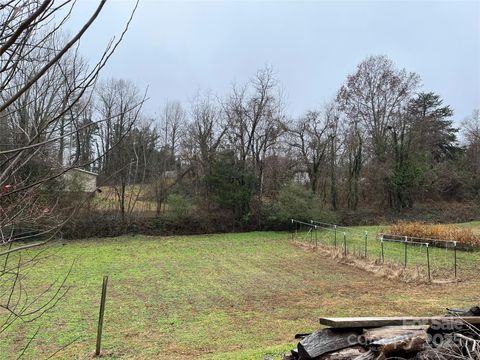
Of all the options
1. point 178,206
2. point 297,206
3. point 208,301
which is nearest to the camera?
point 208,301

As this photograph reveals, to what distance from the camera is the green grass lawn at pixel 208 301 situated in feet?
19.5

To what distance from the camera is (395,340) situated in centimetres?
271

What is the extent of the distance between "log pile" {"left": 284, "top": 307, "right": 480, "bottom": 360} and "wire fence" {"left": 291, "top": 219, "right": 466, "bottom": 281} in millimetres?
7738

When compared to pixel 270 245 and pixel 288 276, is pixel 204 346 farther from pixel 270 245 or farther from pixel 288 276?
pixel 270 245

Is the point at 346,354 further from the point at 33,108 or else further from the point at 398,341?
the point at 33,108

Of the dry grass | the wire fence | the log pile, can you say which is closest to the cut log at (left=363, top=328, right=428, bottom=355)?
the log pile

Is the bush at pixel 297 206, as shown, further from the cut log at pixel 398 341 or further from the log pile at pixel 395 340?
the cut log at pixel 398 341

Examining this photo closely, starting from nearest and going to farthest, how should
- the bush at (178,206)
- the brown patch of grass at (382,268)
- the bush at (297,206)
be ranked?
the brown patch of grass at (382,268), the bush at (297,206), the bush at (178,206)

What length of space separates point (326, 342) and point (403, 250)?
42.8 feet

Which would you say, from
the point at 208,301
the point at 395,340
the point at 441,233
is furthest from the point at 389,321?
the point at 441,233

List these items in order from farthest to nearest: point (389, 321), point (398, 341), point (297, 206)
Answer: point (297, 206)
point (389, 321)
point (398, 341)

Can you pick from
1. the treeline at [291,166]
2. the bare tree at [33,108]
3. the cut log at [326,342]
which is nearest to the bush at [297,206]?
the treeline at [291,166]

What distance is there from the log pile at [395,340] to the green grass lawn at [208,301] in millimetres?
1870

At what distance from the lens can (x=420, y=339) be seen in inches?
108
